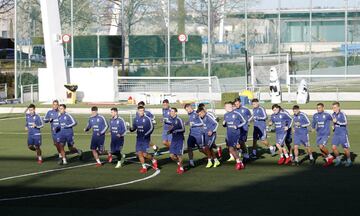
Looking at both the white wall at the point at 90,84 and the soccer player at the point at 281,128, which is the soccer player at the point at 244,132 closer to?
the soccer player at the point at 281,128

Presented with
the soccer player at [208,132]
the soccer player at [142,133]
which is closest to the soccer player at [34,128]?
the soccer player at [142,133]

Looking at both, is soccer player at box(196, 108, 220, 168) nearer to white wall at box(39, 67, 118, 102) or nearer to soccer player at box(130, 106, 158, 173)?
soccer player at box(130, 106, 158, 173)

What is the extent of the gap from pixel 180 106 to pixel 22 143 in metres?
17.6

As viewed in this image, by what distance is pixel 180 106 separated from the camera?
5034cm

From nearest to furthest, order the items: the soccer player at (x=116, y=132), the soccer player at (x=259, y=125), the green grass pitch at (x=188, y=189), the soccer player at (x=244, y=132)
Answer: the green grass pitch at (x=188, y=189) < the soccer player at (x=116, y=132) < the soccer player at (x=244, y=132) < the soccer player at (x=259, y=125)

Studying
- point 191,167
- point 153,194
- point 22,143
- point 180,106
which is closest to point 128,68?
point 180,106

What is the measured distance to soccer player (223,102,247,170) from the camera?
25.2 meters

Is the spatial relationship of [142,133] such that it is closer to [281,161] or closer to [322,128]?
[281,161]

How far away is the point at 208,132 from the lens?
83.1 ft

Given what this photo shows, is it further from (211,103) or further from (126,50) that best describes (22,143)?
(126,50)

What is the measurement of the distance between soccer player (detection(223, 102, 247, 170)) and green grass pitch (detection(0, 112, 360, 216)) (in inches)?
22.5

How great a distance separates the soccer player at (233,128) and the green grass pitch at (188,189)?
0.57 m

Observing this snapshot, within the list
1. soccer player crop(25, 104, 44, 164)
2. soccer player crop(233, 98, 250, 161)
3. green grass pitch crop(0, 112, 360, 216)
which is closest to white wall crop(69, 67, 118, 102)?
green grass pitch crop(0, 112, 360, 216)

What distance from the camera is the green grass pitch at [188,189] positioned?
18.3 m
